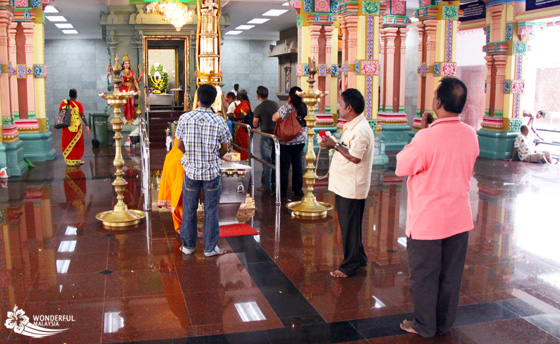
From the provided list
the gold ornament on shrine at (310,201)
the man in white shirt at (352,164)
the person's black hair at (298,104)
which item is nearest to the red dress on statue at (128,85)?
the person's black hair at (298,104)

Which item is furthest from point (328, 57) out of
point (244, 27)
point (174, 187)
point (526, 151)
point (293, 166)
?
point (174, 187)

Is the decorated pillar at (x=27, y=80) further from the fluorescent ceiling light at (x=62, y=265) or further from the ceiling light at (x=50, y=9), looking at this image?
the fluorescent ceiling light at (x=62, y=265)

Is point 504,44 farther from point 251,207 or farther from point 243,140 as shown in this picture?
point 251,207

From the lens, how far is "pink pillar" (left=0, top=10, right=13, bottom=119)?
10.4 m

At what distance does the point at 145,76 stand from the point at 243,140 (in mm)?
8876

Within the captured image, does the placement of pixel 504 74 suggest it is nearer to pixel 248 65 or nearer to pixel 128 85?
pixel 128 85

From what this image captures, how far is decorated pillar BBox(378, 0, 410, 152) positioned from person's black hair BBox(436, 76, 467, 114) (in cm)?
1061

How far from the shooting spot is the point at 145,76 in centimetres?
1677

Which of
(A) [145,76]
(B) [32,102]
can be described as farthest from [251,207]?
(A) [145,76]

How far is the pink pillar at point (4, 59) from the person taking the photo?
10.4 metres

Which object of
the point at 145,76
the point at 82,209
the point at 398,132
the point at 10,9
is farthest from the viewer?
the point at 145,76

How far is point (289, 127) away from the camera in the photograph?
7.38 m

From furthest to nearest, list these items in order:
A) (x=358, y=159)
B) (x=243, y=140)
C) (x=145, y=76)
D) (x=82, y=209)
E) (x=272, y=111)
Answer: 1. (x=145, y=76)
2. (x=243, y=140)
3. (x=272, y=111)
4. (x=82, y=209)
5. (x=358, y=159)

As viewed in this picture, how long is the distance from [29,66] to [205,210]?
9.15m
